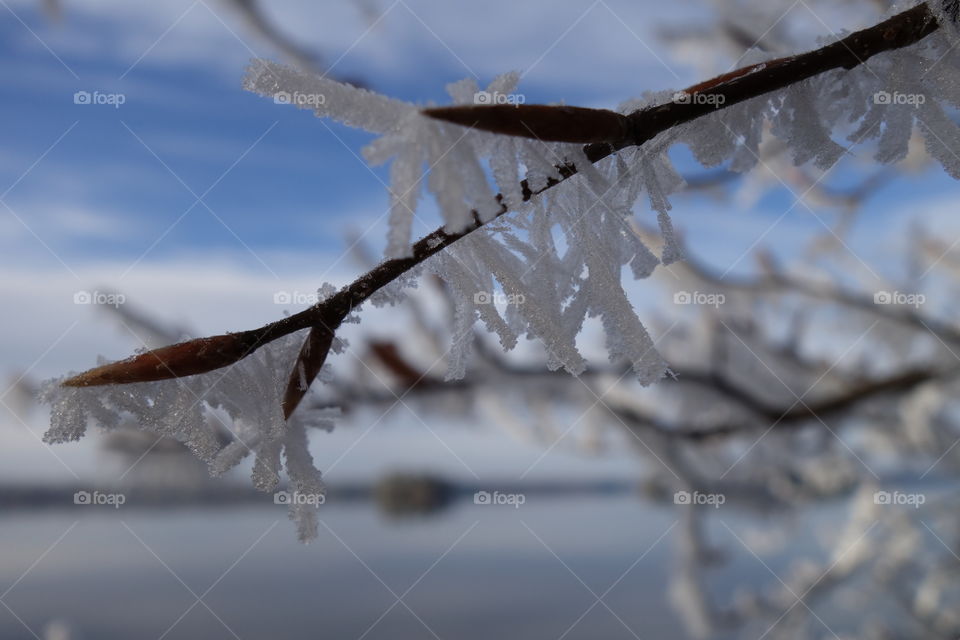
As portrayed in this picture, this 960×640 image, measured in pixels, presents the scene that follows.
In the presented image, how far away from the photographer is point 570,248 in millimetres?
411

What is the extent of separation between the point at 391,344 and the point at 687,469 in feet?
5.89

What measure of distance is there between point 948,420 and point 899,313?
1801 mm

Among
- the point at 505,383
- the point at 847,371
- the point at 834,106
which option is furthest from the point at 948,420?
the point at 834,106

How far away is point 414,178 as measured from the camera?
27cm

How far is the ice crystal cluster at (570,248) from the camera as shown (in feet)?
1.22

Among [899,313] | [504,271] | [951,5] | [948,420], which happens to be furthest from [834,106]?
[948,420]

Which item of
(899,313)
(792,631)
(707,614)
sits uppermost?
(899,313)

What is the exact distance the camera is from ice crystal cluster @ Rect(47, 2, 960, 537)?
1.22 feet

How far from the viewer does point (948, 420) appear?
3537mm

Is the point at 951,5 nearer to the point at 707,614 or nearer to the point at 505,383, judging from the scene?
the point at 505,383

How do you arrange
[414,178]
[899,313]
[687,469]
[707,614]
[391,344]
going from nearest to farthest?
[414,178] → [391,344] → [899,313] → [687,469] → [707,614]

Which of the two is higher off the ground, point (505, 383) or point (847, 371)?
point (505, 383)

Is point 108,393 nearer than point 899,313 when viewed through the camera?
Yes

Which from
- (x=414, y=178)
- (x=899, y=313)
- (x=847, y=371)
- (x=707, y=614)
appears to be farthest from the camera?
(x=707, y=614)
